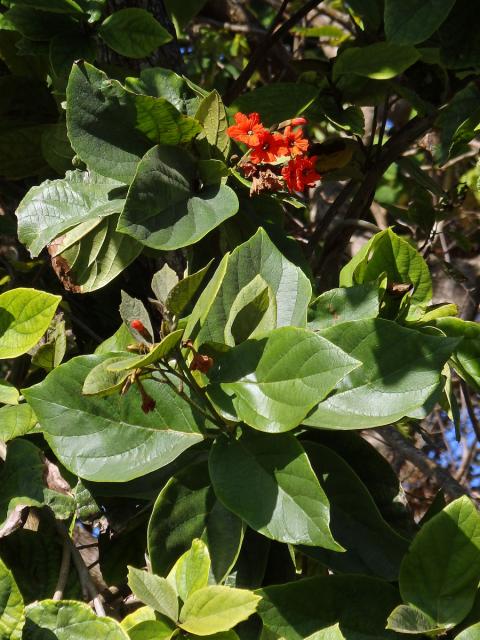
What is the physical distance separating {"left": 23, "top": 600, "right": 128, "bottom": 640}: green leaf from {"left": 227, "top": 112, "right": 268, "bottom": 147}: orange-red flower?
676mm

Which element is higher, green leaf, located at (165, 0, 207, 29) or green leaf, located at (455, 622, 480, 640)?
green leaf, located at (165, 0, 207, 29)

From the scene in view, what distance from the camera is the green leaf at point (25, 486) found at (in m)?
1.08

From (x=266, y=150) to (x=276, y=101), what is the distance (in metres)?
0.29

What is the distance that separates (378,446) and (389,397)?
126cm

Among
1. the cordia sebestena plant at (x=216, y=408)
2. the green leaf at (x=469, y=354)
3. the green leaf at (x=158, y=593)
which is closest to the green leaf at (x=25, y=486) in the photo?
the cordia sebestena plant at (x=216, y=408)

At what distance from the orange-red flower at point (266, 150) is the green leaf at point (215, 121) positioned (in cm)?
6

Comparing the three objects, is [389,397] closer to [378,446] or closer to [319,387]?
[319,387]

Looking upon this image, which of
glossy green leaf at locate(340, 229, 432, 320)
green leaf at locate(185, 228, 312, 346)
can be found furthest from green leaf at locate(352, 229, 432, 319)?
green leaf at locate(185, 228, 312, 346)

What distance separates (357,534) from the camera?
3.41ft

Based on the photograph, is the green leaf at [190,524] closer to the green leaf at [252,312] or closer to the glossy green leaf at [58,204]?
the green leaf at [252,312]

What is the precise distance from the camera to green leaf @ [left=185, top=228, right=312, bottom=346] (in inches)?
42.2

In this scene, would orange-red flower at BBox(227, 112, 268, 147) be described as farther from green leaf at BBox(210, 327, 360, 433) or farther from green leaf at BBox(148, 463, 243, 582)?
green leaf at BBox(148, 463, 243, 582)

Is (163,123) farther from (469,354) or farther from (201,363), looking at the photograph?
(469,354)

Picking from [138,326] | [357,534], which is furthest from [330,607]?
[138,326]
